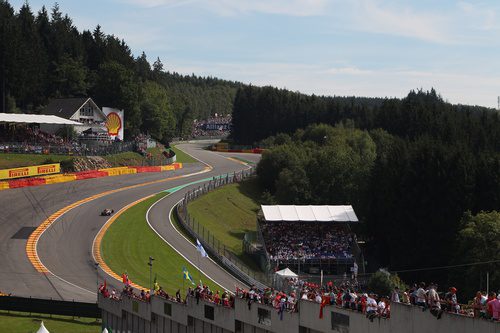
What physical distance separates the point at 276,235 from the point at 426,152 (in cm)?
1749

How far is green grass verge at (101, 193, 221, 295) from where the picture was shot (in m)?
64.6

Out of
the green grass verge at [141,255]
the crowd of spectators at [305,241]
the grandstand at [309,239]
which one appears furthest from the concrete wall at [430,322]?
the crowd of spectators at [305,241]

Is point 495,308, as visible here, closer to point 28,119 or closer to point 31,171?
point 31,171

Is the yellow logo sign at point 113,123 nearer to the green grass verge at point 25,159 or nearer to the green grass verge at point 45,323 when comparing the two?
the green grass verge at point 25,159

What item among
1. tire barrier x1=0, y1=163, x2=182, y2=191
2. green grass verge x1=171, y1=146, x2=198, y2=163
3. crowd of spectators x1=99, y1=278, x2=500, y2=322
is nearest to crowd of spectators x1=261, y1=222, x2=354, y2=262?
tire barrier x1=0, y1=163, x2=182, y2=191

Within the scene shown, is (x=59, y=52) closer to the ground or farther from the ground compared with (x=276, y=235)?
farther from the ground

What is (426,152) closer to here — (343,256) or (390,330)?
(343,256)

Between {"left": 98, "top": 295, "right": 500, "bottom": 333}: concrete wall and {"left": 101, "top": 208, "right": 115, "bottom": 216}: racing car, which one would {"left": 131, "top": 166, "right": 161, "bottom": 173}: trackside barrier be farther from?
{"left": 98, "top": 295, "right": 500, "bottom": 333}: concrete wall

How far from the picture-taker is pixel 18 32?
136m

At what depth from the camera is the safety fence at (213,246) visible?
67750 mm

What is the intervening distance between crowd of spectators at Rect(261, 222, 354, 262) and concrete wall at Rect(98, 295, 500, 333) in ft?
91.3

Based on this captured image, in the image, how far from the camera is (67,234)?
75.2 meters

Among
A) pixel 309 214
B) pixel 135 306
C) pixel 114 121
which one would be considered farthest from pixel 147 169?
pixel 135 306

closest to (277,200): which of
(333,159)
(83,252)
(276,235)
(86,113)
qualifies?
(333,159)
